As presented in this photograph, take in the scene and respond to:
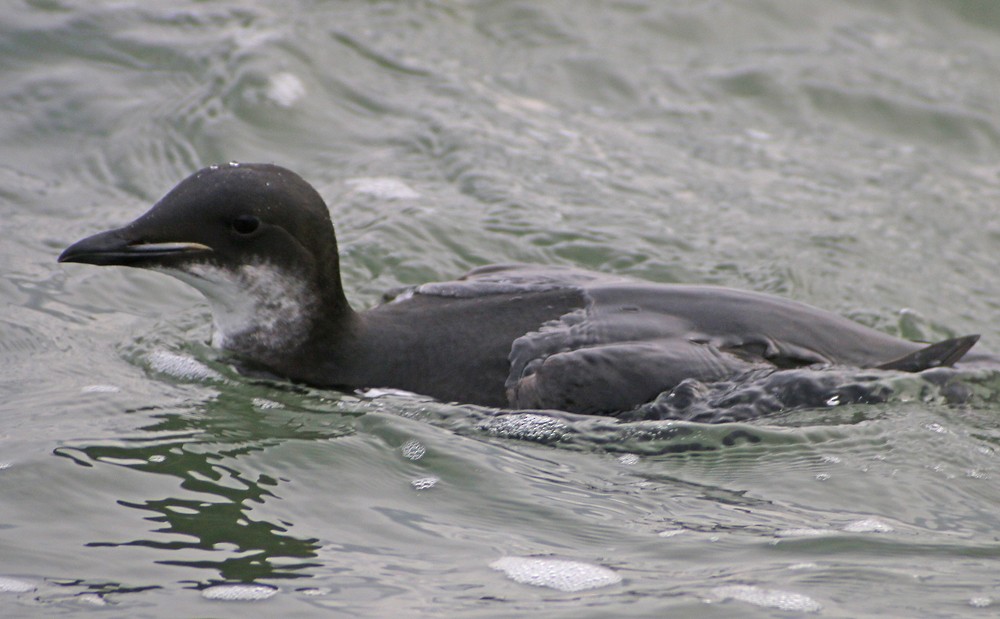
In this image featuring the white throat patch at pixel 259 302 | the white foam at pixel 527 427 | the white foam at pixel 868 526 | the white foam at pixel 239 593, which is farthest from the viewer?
Answer: the white throat patch at pixel 259 302

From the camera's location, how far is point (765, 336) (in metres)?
5.25

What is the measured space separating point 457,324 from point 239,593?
5.93ft

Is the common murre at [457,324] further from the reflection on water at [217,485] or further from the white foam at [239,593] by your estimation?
the white foam at [239,593]

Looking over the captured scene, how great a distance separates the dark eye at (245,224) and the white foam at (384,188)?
2486 millimetres

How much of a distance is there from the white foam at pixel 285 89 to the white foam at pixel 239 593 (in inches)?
211

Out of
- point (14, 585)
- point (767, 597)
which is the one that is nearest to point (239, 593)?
point (14, 585)

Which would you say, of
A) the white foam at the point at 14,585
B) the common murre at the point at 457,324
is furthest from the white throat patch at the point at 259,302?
the white foam at the point at 14,585

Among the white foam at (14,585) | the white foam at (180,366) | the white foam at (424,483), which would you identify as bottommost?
the white foam at (14,585)

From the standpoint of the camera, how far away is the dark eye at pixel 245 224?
5.24 m

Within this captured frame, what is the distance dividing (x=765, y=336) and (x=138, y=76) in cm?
521

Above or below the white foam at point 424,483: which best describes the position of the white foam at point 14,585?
below

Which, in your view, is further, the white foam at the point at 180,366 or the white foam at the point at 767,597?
the white foam at the point at 180,366

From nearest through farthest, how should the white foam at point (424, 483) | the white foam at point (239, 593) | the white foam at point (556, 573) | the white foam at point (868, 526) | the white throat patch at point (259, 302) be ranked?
1. the white foam at point (239, 593)
2. the white foam at point (556, 573)
3. the white foam at point (868, 526)
4. the white foam at point (424, 483)
5. the white throat patch at point (259, 302)

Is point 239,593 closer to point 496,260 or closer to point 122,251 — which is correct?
point 122,251
